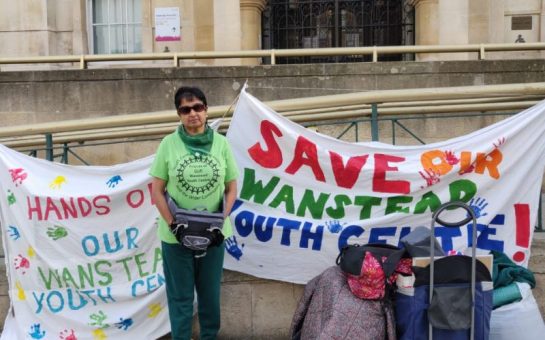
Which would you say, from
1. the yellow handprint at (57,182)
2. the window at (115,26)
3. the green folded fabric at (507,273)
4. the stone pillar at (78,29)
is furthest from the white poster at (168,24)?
the green folded fabric at (507,273)

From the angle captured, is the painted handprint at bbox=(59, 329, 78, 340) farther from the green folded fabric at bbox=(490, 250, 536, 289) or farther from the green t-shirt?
the green folded fabric at bbox=(490, 250, 536, 289)

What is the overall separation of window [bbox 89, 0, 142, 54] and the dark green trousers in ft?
40.4

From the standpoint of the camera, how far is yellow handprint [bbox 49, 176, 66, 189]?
193 inches

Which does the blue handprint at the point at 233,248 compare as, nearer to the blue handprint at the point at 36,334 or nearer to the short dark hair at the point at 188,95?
the short dark hair at the point at 188,95

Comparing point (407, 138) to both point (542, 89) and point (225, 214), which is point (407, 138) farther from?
point (225, 214)

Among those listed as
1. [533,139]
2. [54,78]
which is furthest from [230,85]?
[533,139]

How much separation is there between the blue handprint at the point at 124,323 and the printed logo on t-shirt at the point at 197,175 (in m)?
1.51

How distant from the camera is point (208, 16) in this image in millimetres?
14828

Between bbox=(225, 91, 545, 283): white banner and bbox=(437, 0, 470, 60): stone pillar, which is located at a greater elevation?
bbox=(437, 0, 470, 60): stone pillar

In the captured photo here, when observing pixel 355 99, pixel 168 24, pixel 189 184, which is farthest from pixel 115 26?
pixel 189 184

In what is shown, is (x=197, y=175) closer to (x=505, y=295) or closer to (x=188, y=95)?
(x=188, y=95)

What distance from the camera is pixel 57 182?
4906 mm

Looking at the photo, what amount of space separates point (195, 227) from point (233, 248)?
1039 millimetres

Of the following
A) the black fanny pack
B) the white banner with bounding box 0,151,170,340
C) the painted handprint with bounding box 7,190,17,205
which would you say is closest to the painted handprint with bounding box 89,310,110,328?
the white banner with bounding box 0,151,170,340
